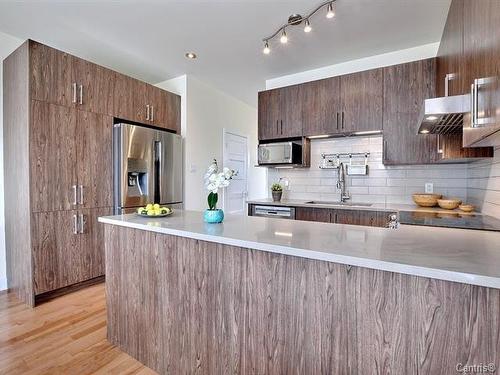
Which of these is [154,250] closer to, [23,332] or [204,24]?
[23,332]

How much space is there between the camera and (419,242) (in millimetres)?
1113

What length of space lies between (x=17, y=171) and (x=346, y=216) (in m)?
3.30

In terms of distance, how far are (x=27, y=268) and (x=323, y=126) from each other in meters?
3.42

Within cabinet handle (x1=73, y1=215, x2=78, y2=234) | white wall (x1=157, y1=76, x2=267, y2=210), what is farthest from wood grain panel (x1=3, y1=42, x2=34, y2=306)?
white wall (x1=157, y1=76, x2=267, y2=210)

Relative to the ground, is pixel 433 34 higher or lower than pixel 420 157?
higher

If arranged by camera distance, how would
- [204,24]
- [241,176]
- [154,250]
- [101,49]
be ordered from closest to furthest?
[154,250] < [204,24] < [101,49] < [241,176]

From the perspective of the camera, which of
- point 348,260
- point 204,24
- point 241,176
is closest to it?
point 348,260

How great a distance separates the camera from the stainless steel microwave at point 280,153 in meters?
3.36

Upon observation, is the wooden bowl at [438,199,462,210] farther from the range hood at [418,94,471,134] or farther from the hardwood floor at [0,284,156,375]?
the hardwood floor at [0,284,156,375]

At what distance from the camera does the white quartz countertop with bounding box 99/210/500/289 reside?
2.64ft

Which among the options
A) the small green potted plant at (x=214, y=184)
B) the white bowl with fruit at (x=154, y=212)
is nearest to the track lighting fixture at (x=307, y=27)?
the small green potted plant at (x=214, y=184)

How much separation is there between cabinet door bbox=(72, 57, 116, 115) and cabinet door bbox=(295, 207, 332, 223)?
2.45m

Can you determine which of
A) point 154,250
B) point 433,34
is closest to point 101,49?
point 154,250

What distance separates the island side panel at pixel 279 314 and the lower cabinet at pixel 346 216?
1.86 meters
